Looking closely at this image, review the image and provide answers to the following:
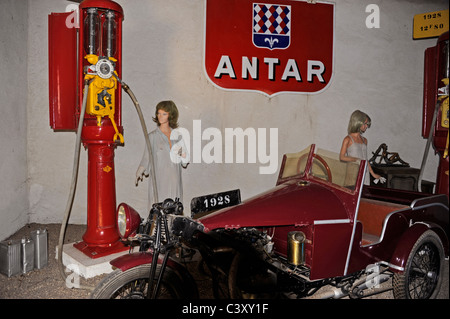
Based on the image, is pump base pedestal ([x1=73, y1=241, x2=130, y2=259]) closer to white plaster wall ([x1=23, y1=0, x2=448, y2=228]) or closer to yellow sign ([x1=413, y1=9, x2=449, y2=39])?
white plaster wall ([x1=23, y1=0, x2=448, y2=228])

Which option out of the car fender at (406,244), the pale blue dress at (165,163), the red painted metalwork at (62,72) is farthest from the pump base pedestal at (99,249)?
the car fender at (406,244)

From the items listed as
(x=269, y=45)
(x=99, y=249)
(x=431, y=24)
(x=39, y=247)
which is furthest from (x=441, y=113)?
(x=39, y=247)

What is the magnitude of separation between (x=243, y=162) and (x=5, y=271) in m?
3.19

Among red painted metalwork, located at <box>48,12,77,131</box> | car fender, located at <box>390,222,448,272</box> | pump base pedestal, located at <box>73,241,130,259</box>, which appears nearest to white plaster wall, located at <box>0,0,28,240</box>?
red painted metalwork, located at <box>48,12,77,131</box>

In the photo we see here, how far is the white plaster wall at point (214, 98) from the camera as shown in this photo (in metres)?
4.61

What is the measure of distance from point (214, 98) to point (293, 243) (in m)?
3.04

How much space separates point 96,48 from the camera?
3.35 meters

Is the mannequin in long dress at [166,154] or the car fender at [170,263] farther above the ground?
the mannequin in long dress at [166,154]

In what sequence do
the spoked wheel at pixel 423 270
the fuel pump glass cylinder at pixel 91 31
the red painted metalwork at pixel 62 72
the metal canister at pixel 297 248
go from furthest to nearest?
the red painted metalwork at pixel 62 72
the fuel pump glass cylinder at pixel 91 31
the spoked wheel at pixel 423 270
the metal canister at pixel 297 248

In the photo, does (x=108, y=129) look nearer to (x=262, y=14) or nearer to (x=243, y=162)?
(x=243, y=162)

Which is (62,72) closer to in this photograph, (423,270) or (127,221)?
(127,221)

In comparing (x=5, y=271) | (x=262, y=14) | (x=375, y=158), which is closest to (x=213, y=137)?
(x=262, y=14)

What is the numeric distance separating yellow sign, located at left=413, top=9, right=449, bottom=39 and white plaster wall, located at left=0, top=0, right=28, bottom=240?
4.50 meters

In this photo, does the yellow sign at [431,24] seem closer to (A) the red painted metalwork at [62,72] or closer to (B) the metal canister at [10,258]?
(A) the red painted metalwork at [62,72]
